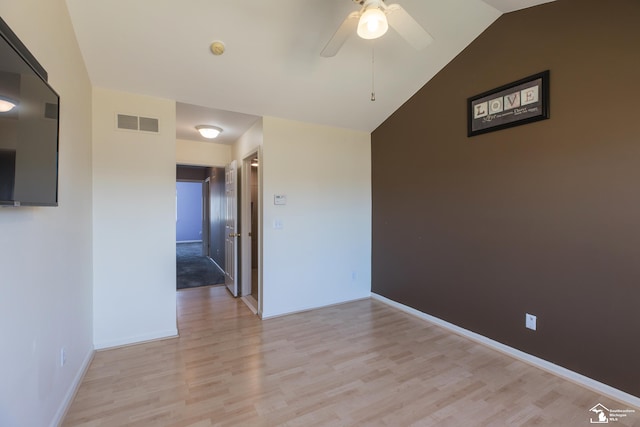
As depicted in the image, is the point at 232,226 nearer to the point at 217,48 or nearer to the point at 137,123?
the point at 137,123

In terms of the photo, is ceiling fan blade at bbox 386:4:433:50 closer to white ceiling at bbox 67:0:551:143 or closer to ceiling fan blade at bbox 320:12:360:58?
ceiling fan blade at bbox 320:12:360:58

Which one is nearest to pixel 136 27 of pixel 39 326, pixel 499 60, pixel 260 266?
pixel 39 326

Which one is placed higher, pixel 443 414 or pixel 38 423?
pixel 38 423

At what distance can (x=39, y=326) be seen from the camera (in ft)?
4.98

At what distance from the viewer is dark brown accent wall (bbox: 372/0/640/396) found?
6.48 feet

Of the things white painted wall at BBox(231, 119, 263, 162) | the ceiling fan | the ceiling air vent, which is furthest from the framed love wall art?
the ceiling air vent

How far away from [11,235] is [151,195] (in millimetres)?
1685

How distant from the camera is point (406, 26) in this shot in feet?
5.96

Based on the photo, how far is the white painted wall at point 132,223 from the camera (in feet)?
8.87

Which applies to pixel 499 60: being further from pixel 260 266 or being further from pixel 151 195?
pixel 151 195

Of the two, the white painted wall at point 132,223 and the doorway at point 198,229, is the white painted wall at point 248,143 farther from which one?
the doorway at point 198,229

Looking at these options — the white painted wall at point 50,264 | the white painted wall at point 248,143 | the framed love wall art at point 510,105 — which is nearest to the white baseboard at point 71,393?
the white painted wall at point 50,264

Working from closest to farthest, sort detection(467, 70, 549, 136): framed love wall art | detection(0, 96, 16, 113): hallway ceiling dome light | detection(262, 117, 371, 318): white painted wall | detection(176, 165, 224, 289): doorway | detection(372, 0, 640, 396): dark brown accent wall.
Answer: detection(0, 96, 16, 113): hallway ceiling dome light < detection(372, 0, 640, 396): dark brown accent wall < detection(467, 70, 549, 136): framed love wall art < detection(262, 117, 371, 318): white painted wall < detection(176, 165, 224, 289): doorway

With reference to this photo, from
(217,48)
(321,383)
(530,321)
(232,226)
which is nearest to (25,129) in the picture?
(217,48)
